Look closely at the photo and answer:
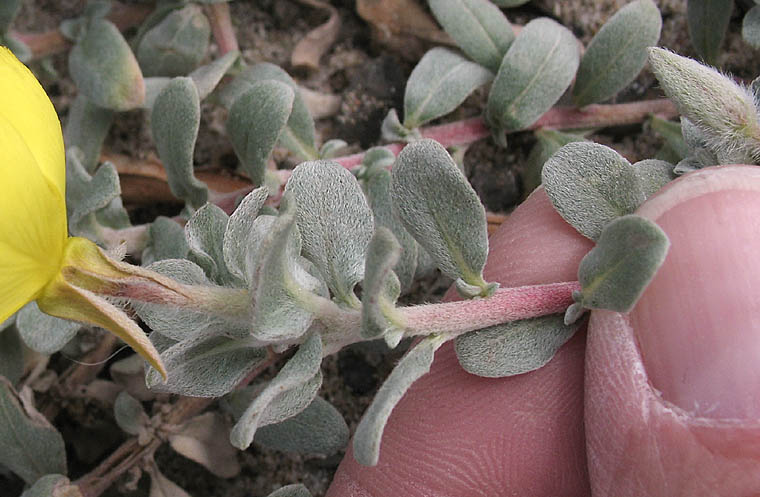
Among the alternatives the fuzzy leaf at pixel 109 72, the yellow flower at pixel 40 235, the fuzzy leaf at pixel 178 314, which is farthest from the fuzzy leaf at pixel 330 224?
the fuzzy leaf at pixel 109 72

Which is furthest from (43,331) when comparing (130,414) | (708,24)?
(708,24)

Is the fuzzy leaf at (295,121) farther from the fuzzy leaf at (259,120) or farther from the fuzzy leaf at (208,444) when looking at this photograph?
the fuzzy leaf at (208,444)

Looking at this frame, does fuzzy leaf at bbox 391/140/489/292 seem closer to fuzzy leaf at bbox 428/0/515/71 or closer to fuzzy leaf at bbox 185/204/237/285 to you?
fuzzy leaf at bbox 185/204/237/285

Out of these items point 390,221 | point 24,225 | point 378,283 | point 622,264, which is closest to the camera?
point 24,225

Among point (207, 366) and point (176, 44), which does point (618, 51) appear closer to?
point (176, 44)

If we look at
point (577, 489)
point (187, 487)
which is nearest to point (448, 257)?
point (577, 489)
